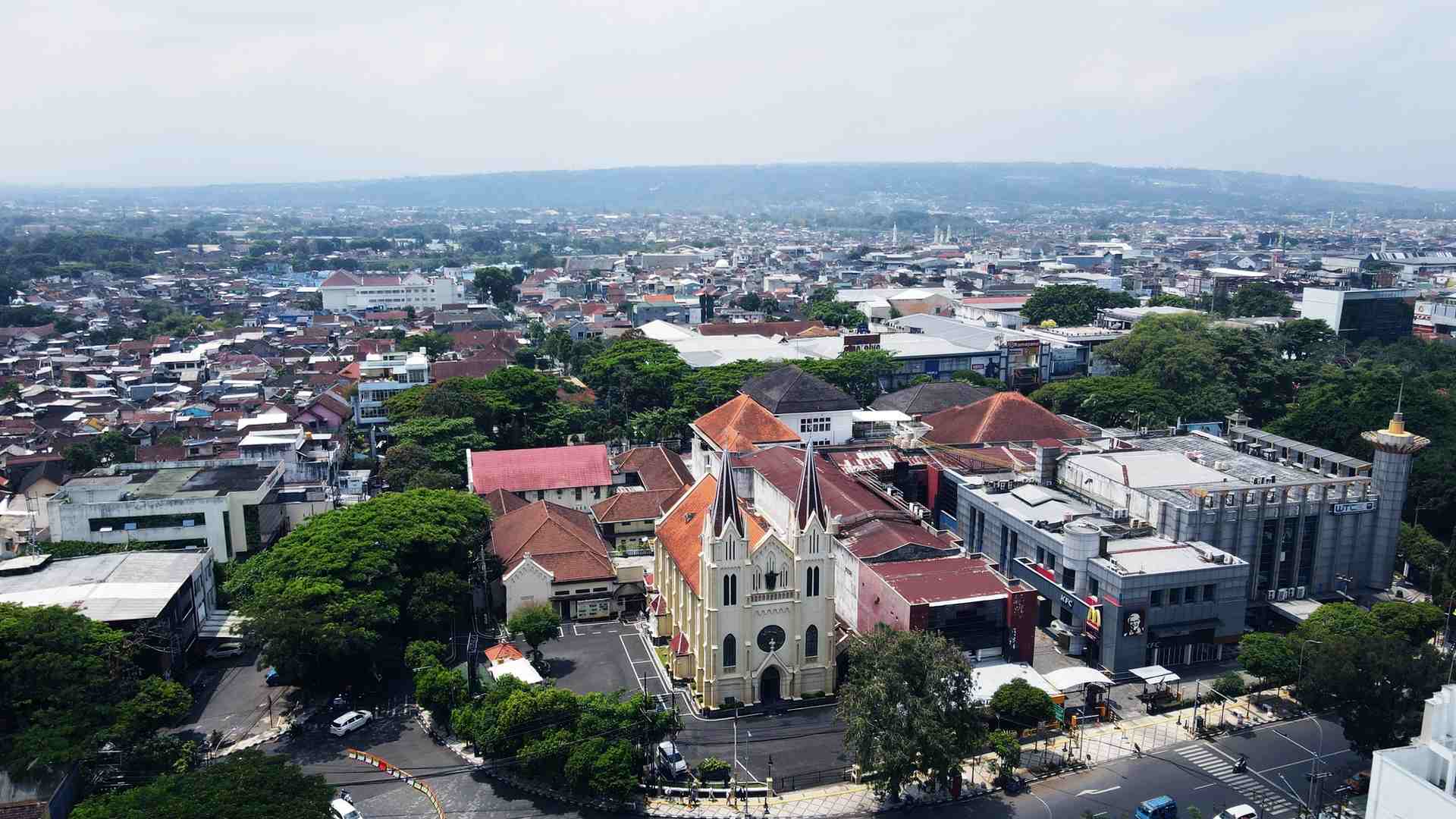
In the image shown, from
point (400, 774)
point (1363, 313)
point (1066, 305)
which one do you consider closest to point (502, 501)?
point (400, 774)

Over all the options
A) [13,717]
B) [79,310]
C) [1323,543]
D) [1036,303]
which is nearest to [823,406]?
[1323,543]

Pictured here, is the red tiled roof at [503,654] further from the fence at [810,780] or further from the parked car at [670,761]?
the fence at [810,780]

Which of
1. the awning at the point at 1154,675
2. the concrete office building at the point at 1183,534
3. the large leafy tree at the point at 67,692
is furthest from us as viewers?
the concrete office building at the point at 1183,534

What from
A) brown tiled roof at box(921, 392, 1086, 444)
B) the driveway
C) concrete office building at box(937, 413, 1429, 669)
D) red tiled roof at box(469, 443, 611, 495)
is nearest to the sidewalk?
concrete office building at box(937, 413, 1429, 669)

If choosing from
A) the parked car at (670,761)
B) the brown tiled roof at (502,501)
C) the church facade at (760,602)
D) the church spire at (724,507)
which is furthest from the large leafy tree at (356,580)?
the church spire at (724,507)

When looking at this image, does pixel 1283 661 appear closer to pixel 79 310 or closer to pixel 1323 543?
pixel 1323 543

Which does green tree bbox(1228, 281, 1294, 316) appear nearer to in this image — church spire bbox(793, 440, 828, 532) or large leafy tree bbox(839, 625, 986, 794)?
church spire bbox(793, 440, 828, 532)

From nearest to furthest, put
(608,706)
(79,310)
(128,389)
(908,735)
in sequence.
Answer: (908,735) < (608,706) < (128,389) < (79,310)
